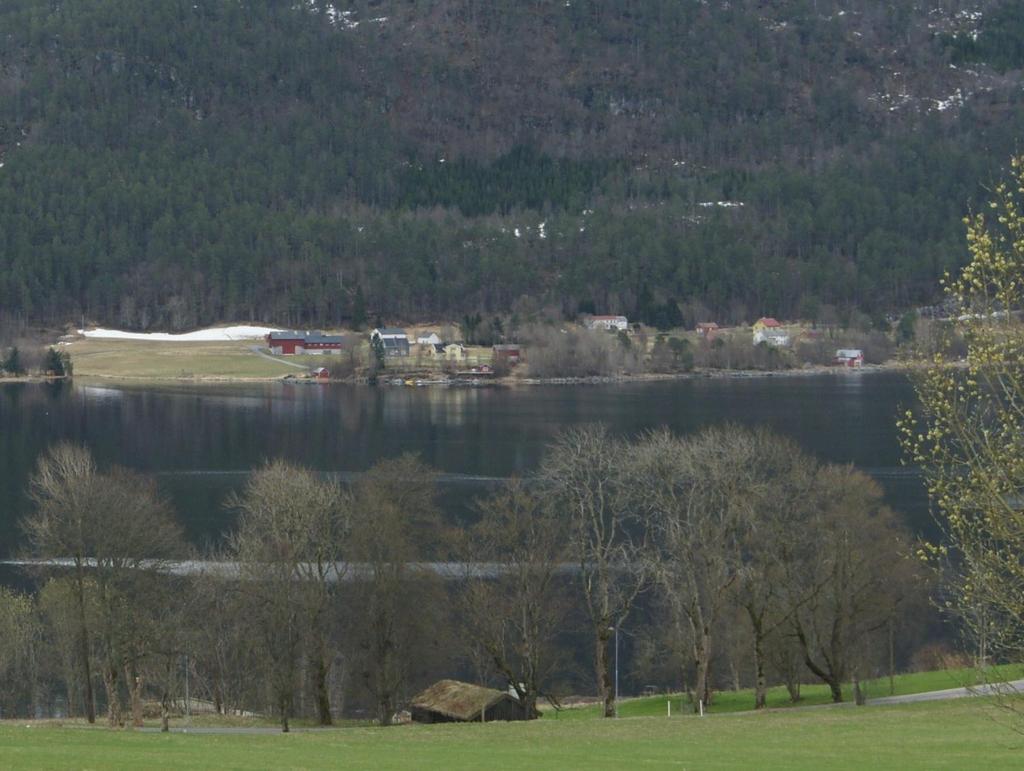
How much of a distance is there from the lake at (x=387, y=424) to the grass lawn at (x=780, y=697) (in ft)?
63.1

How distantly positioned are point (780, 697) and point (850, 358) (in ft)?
391

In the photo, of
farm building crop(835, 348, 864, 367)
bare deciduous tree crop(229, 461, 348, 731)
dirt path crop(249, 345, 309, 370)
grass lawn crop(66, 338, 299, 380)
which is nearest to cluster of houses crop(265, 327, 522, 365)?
dirt path crop(249, 345, 309, 370)

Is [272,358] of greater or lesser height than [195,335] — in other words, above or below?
below

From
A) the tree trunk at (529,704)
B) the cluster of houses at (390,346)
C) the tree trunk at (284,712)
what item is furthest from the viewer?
the cluster of houses at (390,346)

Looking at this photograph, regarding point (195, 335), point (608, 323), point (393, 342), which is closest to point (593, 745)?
point (393, 342)

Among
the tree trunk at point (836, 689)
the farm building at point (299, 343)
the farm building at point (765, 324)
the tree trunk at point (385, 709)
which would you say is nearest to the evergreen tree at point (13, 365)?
the farm building at point (299, 343)

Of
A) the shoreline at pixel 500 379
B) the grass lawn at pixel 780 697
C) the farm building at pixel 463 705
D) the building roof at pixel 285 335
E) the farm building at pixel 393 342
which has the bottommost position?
the grass lawn at pixel 780 697

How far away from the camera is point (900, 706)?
88.4ft

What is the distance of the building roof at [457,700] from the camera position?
99.7ft

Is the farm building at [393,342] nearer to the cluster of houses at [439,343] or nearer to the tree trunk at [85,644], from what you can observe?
the cluster of houses at [439,343]

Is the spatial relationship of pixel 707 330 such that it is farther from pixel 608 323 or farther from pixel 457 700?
pixel 457 700

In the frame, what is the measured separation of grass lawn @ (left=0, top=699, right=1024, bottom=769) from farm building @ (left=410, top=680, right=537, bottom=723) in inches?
171

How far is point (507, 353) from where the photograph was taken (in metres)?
141

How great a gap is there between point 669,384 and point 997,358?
111788 millimetres
